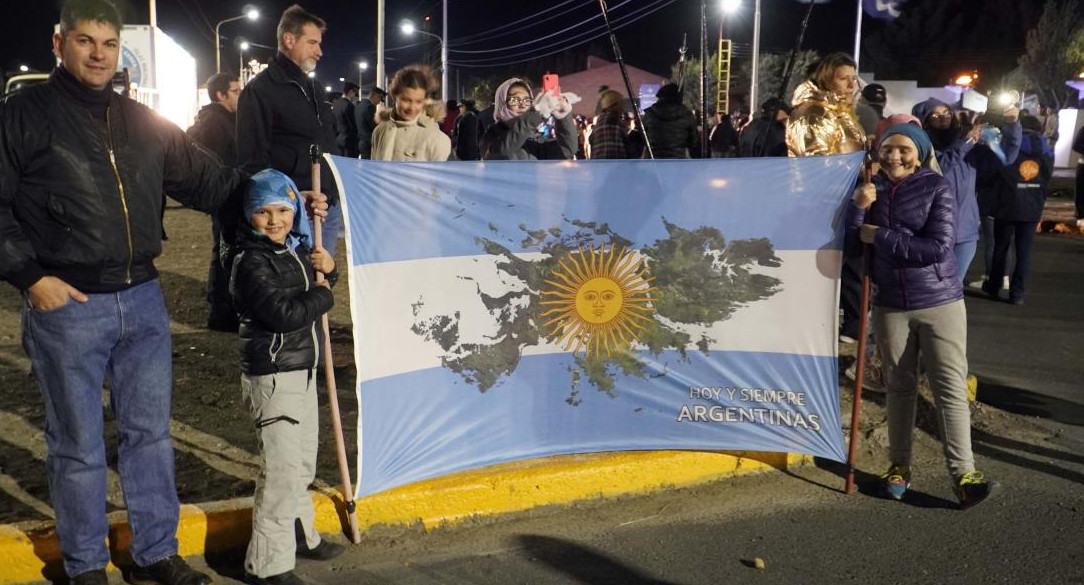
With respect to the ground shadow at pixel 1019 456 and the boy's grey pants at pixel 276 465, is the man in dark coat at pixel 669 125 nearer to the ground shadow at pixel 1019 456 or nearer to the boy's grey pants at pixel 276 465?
the ground shadow at pixel 1019 456

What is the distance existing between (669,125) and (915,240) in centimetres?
500

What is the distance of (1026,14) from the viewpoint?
224 ft

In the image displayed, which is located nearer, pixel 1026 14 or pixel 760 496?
pixel 760 496

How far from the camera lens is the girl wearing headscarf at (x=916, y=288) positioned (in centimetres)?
459

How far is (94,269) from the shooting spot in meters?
3.41

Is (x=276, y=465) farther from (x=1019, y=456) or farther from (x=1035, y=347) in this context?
(x=1035, y=347)

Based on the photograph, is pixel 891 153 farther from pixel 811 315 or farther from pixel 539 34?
pixel 539 34

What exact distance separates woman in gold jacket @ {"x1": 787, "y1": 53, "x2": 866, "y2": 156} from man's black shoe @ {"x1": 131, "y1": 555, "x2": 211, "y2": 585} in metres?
4.21

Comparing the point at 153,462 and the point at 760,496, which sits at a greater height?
the point at 153,462

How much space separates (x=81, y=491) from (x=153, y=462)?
0.89 ft

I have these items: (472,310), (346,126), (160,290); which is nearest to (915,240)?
(472,310)

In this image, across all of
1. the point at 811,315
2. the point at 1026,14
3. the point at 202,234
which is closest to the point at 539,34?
the point at 1026,14

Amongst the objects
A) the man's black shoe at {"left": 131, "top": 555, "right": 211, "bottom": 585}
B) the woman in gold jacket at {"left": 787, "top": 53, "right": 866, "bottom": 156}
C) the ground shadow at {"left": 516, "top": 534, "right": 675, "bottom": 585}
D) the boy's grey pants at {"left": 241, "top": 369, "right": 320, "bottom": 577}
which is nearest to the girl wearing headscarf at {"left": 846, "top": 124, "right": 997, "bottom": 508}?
the woman in gold jacket at {"left": 787, "top": 53, "right": 866, "bottom": 156}

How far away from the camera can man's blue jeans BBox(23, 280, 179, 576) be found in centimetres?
343
